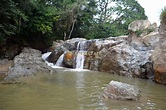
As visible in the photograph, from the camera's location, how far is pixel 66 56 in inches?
563

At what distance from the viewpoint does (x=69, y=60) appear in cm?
1402

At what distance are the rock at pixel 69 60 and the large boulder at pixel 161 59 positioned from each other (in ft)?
19.3

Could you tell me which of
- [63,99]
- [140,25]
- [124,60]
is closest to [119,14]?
[140,25]

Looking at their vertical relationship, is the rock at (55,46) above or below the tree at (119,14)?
below

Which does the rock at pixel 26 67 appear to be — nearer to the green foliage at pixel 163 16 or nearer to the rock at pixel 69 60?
the rock at pixel 69 60

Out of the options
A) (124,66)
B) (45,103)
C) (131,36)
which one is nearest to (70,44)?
(131,36)

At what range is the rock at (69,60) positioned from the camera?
13895 millimetres

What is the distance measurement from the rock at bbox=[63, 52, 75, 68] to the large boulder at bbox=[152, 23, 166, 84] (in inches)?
231

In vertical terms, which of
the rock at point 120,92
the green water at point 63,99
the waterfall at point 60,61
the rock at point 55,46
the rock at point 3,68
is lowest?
the green water at point 63,99

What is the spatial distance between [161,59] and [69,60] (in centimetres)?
645

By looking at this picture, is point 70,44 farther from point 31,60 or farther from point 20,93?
point 20,93

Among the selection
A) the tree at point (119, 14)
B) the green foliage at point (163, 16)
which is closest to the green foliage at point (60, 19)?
the tree at point (119, 14)

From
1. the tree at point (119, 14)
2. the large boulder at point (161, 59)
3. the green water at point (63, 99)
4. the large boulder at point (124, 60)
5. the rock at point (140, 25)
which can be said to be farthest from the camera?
the tree at point (119, 14)

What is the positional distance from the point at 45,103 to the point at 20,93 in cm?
117
